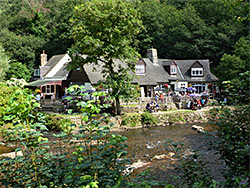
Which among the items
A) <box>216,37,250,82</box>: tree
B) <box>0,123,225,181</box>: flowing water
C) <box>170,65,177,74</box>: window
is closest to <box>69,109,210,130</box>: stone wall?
<box>0,123,225,181</box>: flowing water

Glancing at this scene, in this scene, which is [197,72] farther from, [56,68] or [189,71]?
[56,68]

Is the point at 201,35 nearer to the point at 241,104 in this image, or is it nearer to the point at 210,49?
the point at 210,49

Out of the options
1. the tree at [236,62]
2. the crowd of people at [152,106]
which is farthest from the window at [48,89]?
the tree at [236,62]

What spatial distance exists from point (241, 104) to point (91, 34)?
19.2m

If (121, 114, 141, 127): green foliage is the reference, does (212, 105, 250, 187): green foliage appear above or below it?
above

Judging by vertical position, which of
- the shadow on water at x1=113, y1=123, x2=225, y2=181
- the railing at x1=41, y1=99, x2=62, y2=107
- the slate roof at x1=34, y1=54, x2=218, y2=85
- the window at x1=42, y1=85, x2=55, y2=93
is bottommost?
the shadow on water at x1=113, y1=123, x2=225, y2=181

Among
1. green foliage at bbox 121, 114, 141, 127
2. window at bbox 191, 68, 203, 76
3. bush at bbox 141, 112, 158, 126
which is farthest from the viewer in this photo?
window at bbox 191, 68, 203, 76

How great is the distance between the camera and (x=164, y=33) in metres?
57.1

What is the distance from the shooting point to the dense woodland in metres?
50.8

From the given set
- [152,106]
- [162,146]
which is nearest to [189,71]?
[152,106]

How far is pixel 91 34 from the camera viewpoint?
23.2 meters

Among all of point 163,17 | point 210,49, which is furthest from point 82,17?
point 163,17

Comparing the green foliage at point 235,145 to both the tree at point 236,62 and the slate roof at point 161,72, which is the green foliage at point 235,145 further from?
the tree at point 236,62

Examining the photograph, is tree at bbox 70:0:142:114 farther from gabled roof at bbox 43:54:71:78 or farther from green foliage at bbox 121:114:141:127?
gabled roof at bbox 43:54:71:78
